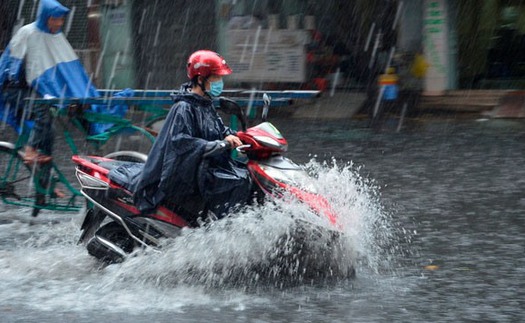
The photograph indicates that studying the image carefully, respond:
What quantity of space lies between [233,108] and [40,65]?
2435 millimetres

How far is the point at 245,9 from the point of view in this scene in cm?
1642

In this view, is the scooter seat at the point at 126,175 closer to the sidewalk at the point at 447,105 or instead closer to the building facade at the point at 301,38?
the sidewalk at the point at 447,105

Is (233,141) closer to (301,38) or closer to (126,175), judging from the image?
(126,175)

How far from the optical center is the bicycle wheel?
768cm

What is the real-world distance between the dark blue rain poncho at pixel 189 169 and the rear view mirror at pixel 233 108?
29 centimetres

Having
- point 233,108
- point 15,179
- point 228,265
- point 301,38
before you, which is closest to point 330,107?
point 301,38

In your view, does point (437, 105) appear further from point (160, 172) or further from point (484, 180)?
point (160, 172)

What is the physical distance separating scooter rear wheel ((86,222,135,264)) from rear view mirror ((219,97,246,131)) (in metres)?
1.11

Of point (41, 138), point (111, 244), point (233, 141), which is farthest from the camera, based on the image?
point (41, 138)

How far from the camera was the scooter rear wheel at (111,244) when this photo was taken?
5.86 m

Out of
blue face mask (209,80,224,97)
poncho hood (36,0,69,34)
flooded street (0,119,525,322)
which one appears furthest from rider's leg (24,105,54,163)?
blue face mask (209,80,224,97)

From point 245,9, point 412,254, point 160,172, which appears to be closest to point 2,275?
point 160,172

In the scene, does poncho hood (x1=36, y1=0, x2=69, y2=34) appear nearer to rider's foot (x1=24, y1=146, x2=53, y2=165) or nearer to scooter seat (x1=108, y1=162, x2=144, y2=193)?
rider's foot (x1=24, y1=146, x2=53, y2=165)

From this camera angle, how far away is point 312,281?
569cm
